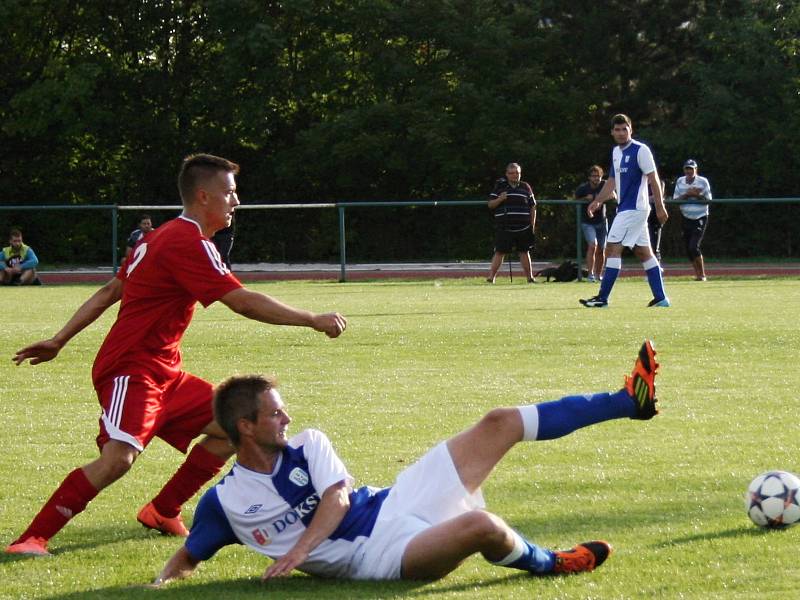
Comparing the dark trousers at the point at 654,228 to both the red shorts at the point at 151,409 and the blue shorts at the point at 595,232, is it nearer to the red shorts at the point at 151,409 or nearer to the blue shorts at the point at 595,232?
the blue shorts at the point at 595,232

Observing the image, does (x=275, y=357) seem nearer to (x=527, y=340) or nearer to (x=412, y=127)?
(x=527, y=340)

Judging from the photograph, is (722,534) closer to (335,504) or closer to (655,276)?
(335,504)

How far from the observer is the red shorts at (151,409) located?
542 cm

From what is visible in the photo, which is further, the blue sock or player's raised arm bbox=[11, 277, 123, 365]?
player's raised arm bbox=[11, 277, 123, 365]

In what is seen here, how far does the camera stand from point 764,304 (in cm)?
1716

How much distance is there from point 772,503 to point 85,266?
2739 centimetres

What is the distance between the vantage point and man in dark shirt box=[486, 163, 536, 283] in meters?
23.0

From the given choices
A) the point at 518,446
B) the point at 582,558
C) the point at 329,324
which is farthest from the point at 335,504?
the point at 518,446

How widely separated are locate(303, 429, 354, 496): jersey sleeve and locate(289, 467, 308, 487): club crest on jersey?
35mm

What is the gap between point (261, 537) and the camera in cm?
495

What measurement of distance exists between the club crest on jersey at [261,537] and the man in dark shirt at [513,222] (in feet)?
59.7

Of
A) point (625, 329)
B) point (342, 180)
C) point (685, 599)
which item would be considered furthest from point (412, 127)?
point (685, 599)

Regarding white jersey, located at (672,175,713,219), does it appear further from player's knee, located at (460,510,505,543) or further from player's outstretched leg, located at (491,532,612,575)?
player's knee, located at (460,510,505,543)

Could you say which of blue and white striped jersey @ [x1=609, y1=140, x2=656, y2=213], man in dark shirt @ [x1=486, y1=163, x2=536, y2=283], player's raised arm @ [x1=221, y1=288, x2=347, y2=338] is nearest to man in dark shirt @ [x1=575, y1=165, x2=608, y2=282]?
man in dark shirt @ [x1=486, y1=163, x2=536, y2=283]
